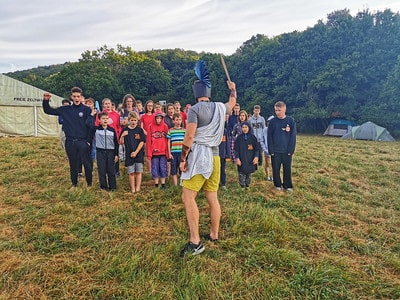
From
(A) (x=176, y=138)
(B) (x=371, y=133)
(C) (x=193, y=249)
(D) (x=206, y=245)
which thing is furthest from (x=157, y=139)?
(B) (x=371, y=133)

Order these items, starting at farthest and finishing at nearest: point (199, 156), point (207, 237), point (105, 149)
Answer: point (105, 149)
point (207, 237)
point (199, 156)

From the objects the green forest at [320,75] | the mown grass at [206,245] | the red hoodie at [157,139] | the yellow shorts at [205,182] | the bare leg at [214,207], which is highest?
the green forest at [320,75]

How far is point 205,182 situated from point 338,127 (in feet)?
82.4

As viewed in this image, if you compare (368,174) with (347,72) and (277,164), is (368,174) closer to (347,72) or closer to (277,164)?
(277,164)

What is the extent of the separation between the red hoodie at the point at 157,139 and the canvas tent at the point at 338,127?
2263cm

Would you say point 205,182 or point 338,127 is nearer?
point 205,182

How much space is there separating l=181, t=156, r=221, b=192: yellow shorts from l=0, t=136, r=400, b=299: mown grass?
715mm

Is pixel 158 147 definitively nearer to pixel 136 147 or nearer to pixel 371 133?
pixel 136 147

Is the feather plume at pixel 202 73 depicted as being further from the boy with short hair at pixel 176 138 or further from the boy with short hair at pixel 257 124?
the boy with short hair at pixel 257 124

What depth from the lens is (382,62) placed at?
24344mm

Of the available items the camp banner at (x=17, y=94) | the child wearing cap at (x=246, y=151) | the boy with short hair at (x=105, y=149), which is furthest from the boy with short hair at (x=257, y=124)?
the camp banner at (x=17, y=94)

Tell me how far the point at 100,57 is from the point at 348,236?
164 ft

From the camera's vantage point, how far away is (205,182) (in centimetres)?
329

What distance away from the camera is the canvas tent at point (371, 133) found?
19.2 meters
